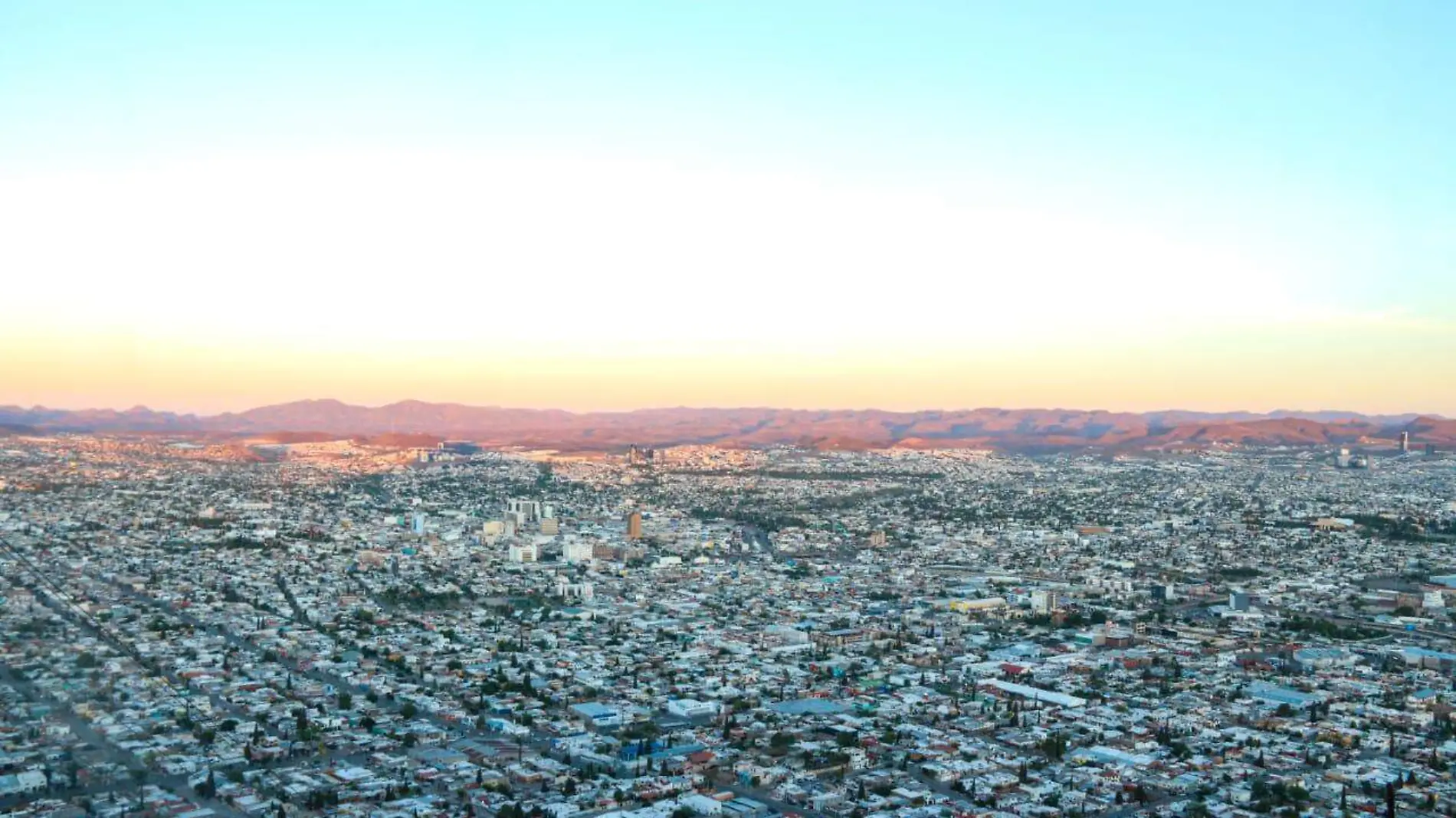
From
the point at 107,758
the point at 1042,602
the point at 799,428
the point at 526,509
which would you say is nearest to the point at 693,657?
the point at 1042,602

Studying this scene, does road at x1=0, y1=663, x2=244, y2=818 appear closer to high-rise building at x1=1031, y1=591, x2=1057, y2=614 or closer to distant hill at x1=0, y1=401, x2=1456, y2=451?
high-rise building at x1=1031, y1=591, x2=1057, y2=614

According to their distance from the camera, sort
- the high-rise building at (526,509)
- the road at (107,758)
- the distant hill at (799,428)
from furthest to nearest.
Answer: the distant hill at (799,428) → the high-rise building at (526,509) → the road at (107,758)

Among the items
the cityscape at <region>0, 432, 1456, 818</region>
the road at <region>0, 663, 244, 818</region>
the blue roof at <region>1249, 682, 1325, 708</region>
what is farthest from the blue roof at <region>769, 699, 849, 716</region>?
the road at <region>0, 663, 244, 818</region>

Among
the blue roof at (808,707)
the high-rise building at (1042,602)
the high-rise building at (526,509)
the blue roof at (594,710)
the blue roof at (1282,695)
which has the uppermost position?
the high-rise building at (526,509)

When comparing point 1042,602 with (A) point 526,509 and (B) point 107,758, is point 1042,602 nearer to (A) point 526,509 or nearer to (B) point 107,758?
(B) point 107,758

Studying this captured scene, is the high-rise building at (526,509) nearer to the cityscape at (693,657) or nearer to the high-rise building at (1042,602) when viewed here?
the cityscape at (693,657)

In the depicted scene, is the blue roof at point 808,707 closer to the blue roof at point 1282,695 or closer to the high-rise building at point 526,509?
the blue roof at point 1282,695

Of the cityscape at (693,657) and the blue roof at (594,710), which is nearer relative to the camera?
the cityscape at (693,657)

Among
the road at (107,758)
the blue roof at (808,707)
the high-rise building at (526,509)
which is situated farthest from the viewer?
the high-rise building at (526,509)

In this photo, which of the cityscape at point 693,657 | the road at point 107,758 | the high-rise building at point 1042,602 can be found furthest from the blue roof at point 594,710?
the high-rise building at point 1042,602

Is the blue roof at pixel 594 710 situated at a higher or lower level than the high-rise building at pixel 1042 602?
lower
